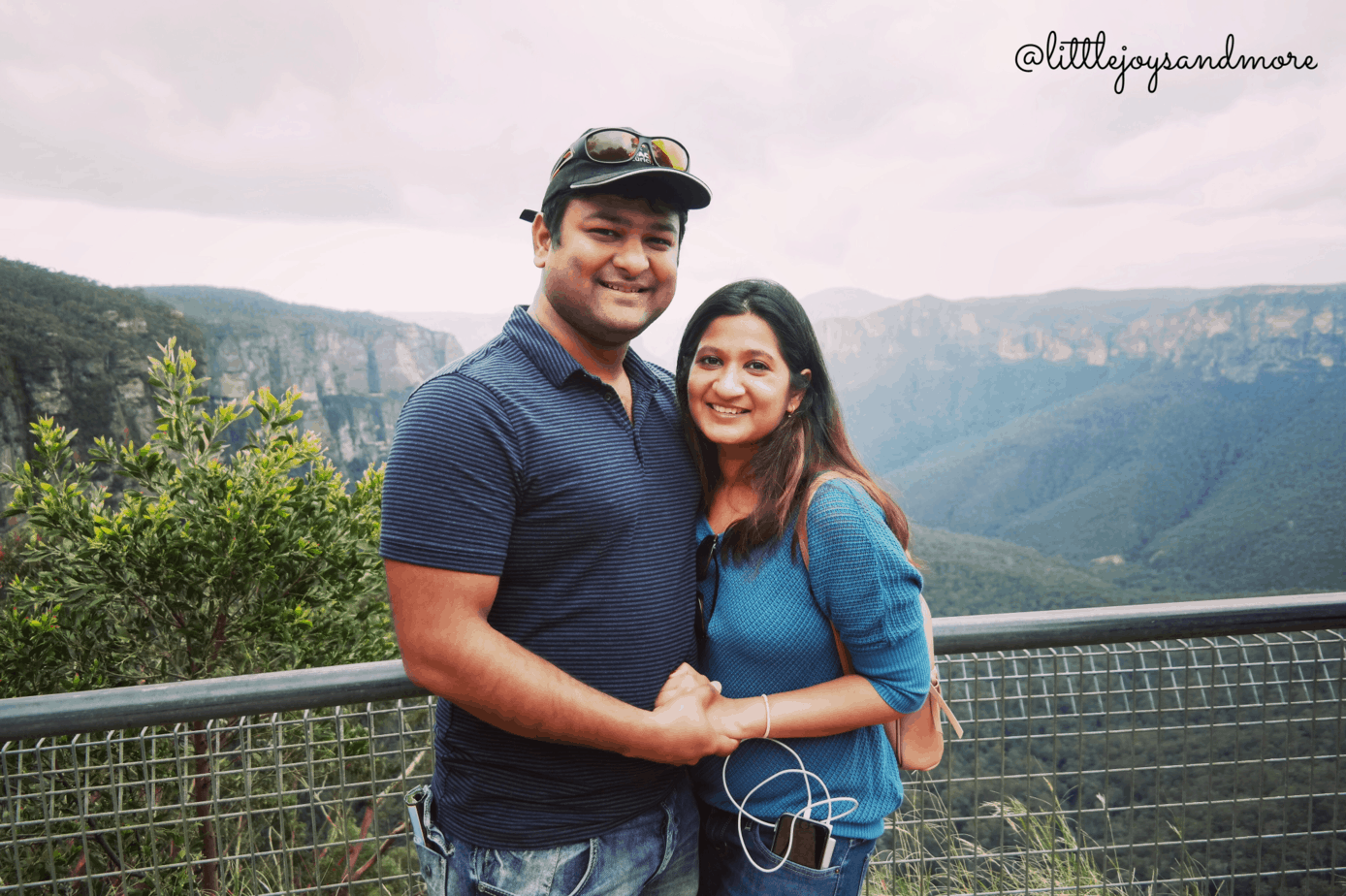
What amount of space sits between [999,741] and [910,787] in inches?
11.6

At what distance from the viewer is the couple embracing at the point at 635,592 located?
50.9 inches

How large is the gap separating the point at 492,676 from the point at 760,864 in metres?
0.71

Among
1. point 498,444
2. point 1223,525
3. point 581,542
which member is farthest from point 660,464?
point 1223,525

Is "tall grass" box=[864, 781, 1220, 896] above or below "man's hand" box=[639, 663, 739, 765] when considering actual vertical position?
below

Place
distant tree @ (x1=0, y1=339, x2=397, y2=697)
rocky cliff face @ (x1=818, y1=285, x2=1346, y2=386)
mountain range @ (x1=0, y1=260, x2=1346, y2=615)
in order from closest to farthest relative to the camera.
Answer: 1. distant tree @ (x1=0, y1=339, x2=397, y2=697)
2. mountain range @ (x1=0, y1=260, x2=1346, y2=615)
3. rocky cliff face @ (x1=818, y1=285, x2=1346, y2=386)

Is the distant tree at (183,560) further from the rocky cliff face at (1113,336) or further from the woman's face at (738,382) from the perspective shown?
the rocky cliff face at (1113,336)

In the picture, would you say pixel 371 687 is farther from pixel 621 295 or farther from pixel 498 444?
pixel 621 295

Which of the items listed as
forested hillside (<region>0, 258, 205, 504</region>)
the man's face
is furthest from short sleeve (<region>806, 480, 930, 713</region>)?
forested hillside (<region>0, 258, 205, 504</region>)

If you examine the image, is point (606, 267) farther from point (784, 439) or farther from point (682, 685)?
point (682, 685)

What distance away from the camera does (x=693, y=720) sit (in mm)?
1413

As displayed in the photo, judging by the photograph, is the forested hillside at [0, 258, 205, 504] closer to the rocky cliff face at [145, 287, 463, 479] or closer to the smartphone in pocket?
the rocky cliff face at [145, 287, 463, 479]

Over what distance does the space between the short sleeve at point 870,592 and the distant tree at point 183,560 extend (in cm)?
403

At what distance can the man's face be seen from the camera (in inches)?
61.7

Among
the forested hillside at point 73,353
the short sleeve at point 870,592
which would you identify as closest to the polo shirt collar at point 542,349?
the short sleeve at point 870,592
